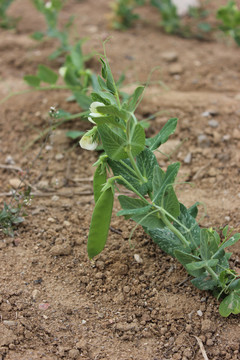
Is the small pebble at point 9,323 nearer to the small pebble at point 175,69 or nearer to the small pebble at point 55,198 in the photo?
the small pebble at point 55,198

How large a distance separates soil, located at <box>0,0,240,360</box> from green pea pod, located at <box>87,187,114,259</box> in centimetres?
18

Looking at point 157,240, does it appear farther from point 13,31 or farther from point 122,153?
point 13,31

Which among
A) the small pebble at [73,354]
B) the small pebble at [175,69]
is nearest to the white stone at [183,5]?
the small pebble at [175,69]

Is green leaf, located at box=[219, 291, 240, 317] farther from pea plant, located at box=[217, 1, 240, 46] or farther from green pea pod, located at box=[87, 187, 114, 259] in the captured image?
pea plant, located at box=[217, 1, 240, 46]

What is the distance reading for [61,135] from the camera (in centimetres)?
239

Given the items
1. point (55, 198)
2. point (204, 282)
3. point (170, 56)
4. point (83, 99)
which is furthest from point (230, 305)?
point (170, 56)

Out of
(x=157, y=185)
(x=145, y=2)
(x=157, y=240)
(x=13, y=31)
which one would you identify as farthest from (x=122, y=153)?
(x=145, y=2)

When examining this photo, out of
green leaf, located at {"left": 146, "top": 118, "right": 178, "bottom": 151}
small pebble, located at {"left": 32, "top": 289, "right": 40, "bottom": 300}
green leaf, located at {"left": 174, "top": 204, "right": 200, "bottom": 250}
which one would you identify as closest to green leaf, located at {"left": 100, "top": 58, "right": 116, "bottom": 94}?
A: green leaf, located at {"left": 146, "top": 118, "right": 178, "bottom": 151}

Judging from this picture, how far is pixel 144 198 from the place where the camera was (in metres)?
1.40

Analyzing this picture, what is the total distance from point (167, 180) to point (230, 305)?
46cm

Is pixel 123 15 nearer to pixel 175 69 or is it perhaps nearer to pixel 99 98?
pixel 175 69

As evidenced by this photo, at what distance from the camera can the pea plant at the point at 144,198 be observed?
4.36 feet

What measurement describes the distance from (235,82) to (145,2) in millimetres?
1403

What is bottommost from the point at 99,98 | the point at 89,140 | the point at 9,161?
the point at 9,161
